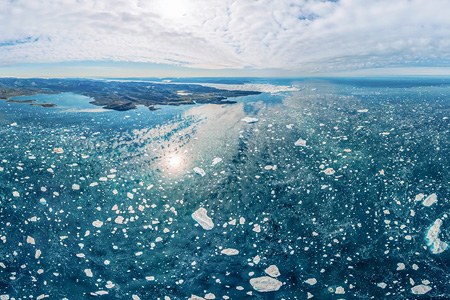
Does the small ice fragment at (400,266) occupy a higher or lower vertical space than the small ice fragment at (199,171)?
lower

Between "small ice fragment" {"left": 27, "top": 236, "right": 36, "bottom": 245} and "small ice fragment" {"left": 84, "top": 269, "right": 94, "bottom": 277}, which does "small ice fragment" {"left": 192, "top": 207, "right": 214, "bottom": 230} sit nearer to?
"small ice fragment" {"left": 84, "top": 269, "right": 94, "bottom": 277}

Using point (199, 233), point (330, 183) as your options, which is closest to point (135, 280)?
point (199, 233)

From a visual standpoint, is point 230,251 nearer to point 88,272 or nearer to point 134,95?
point 88,272

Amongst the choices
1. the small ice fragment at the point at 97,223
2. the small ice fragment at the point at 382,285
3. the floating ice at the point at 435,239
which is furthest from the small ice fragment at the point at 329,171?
the small ice fragment at the point at 97,223

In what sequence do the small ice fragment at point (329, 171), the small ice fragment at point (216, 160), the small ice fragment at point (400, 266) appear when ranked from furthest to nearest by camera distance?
the small ice fragment at point (216, 160) → the small ice fragment at point (329, 171) → the small ice fragment at point (400, 266)

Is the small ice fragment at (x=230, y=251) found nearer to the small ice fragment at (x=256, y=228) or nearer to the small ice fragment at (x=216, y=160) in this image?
the small ice fragment at (x=256, y=228)

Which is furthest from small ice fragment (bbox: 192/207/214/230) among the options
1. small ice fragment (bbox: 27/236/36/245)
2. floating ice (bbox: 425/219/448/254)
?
floating ice (bbox: 425/219/448/254)
